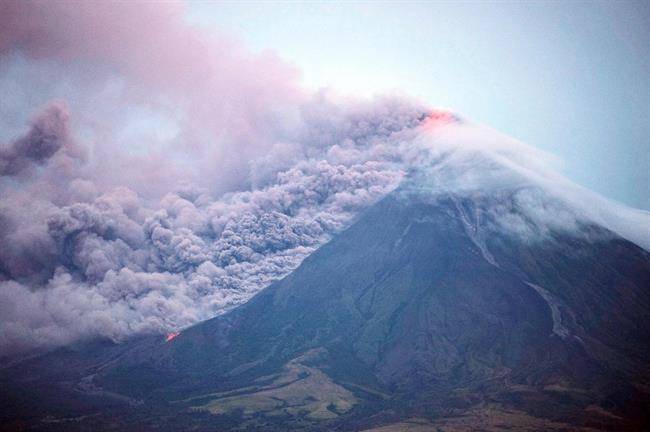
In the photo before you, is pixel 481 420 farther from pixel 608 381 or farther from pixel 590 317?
pixel 590 317

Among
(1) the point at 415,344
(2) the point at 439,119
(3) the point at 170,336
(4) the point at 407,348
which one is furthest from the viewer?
(2) the point at 439,119

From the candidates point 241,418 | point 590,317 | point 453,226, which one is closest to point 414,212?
point 453,226

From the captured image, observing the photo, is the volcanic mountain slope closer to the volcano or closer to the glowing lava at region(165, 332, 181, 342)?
the volcano

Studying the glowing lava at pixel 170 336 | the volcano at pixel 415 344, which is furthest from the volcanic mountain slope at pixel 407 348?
the glowing lava at pixel 170 336

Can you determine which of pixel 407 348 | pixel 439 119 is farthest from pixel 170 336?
pixel 439 119

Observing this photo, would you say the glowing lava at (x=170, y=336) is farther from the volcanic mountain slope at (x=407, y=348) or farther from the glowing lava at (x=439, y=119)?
the glowing lava at (x=439, y=119)

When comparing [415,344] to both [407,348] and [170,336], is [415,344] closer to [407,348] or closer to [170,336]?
[407,348]
